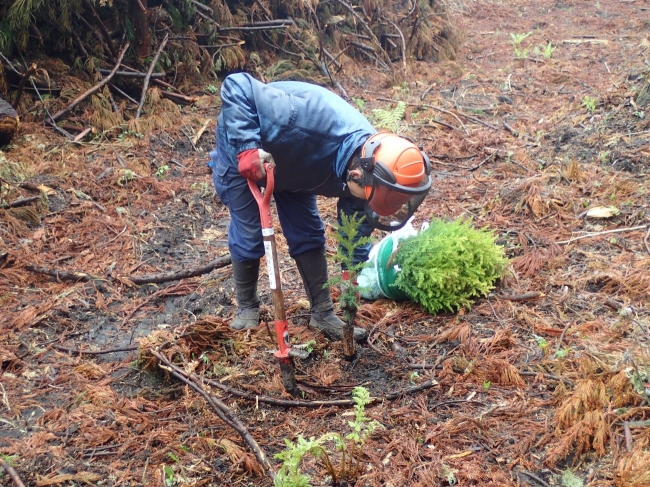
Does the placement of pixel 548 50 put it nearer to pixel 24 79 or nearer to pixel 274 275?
pixel 24 79

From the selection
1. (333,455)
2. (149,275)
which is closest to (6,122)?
(149,275)

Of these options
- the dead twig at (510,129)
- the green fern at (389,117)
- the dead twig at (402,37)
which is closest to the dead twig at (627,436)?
the green fern at (389,117)

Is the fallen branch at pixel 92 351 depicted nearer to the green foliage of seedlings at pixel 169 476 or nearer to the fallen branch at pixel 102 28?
the green foliage of seedlings at pixel 169 476

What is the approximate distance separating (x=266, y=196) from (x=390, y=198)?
2.12 feet

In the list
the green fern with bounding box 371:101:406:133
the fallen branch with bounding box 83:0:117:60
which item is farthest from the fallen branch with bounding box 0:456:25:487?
the fallen branch with bounding box 83:0:117:60

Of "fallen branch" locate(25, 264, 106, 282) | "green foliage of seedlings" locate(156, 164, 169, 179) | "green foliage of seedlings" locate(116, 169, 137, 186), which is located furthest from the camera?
"green foliage of seedlings" locate(156, 164, 169, 179)

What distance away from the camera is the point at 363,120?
336 centimetres

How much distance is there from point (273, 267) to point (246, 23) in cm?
646

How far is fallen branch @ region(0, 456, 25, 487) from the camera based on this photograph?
2.50 meters

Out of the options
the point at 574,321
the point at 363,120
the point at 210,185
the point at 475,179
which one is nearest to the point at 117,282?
the point at 210,185

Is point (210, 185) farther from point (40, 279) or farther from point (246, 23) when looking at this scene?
point (246, 23)

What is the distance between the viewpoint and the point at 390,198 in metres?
3.03

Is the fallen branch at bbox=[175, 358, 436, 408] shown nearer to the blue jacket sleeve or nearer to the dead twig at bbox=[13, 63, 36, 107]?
the blue jacket sleeve

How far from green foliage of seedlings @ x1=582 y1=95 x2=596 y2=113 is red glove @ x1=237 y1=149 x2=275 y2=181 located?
563cm
